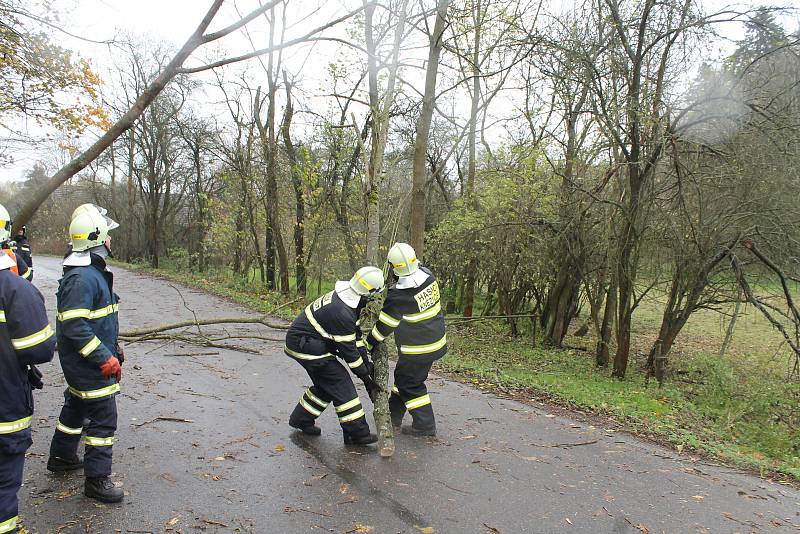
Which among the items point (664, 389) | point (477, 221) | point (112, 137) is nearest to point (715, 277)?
point (664, 389)

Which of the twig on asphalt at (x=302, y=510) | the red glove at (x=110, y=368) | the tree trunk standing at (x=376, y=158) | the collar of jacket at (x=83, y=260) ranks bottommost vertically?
the twig on asphalt at (x=302, y=510)

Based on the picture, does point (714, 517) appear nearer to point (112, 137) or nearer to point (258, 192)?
point (112, 137)

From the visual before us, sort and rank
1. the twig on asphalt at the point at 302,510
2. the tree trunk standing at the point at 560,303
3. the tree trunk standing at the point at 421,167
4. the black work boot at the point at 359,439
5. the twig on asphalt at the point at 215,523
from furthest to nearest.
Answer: the tree trunk standing at the point at 560,303, the tree trunk standing at the point at 421,167, the black work boot at the point at 359,439, the twig on asphalt at the point at 302,510, the twig on asphalt at the point at 215,523

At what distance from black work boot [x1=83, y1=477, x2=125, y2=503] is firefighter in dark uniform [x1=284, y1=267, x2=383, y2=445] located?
1709mm

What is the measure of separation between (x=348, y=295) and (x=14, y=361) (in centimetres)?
255

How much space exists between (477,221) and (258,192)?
9.34 metres

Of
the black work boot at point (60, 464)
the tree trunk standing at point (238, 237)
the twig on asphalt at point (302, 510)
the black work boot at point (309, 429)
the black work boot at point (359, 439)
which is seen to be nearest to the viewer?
the twig on asphalt at point (302, 510)

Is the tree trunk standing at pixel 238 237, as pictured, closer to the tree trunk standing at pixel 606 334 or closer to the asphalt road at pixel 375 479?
the tree trunk standing at pixel 606 334

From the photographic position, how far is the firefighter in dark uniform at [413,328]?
205 inches

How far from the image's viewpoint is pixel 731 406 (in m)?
8.57

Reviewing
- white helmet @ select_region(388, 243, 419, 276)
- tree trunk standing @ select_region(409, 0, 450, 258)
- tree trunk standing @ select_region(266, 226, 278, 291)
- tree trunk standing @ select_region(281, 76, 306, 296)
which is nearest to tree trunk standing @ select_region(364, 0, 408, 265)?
tree trunk standing @ select_region(409, 0, 450, 258)

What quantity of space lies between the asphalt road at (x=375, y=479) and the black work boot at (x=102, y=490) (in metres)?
0.06

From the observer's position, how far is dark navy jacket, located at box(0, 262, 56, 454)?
2.90m

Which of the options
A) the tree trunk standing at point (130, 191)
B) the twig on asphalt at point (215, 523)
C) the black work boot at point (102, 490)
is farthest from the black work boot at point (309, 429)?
the tree trunk standing at point (130, 191)
